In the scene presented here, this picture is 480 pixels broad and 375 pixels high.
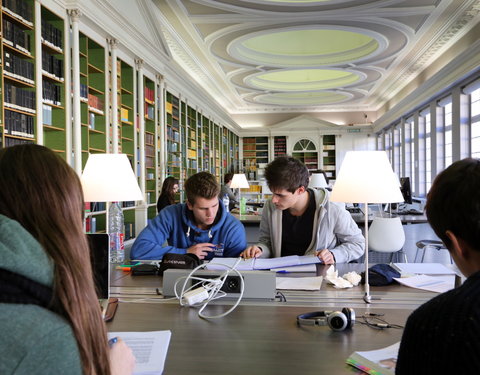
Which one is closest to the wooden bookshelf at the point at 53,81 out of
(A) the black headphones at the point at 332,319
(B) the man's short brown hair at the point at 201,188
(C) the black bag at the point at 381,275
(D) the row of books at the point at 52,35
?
(D) the row of books at the point at 52,35

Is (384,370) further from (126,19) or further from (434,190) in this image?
(126,19)

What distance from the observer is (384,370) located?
3.41 ft

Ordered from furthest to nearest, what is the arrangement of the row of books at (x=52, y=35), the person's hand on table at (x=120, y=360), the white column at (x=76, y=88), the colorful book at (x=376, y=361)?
the white column at (x=76, y=88)
the row of books at (x=52, y=35)
the colorful book at (x=376, y=361)
the person's hand on table at (x=120, y=360)

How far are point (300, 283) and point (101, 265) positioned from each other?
0.88 m

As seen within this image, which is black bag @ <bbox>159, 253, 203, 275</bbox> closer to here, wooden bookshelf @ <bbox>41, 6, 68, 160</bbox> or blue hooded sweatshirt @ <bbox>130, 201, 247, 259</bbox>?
blue hooded sweatshirt @ <bbox>130, 201, 247, 259</bbox>

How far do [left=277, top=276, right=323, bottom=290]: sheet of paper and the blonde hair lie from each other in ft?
3.83

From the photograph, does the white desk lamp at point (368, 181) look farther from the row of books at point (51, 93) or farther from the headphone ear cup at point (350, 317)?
the row of books at point (51, 93)

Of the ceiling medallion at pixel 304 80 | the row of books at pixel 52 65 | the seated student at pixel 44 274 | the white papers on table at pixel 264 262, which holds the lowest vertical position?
the white papers on table at pixel 264 262

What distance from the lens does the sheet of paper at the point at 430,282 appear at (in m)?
1.83

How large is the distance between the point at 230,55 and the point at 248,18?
184 cm

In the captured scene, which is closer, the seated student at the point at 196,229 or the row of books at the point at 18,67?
the seated student at the point at 196,229

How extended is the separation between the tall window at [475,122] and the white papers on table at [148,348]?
687 centimetres

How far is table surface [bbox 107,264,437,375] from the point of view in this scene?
3.58 ft

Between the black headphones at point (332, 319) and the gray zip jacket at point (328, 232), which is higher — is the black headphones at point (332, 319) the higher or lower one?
the lower one
